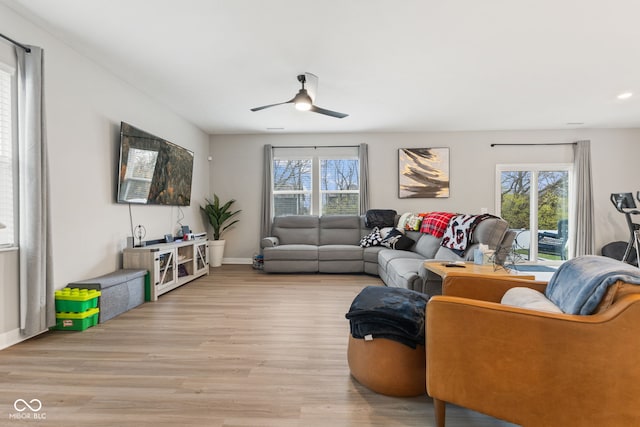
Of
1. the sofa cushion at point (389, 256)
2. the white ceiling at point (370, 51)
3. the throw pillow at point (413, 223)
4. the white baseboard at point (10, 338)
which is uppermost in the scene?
the white ceiling at point (370, 51)

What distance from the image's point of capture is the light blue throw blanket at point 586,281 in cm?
110

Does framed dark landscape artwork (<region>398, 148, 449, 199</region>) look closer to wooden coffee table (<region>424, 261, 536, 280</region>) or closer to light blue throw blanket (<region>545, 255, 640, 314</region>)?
wooden coffee table (<region>424, 261, 536, 280</region>)

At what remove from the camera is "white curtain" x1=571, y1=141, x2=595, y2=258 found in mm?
5031

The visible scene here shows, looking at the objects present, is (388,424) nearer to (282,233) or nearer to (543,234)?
(282,233)

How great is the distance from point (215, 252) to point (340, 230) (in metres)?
2.30

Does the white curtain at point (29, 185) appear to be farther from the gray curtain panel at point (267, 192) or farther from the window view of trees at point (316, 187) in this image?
the window view of trees at point (316, 187)

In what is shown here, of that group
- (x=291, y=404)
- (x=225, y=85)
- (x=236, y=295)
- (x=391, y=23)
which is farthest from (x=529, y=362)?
(x=225, y=85)

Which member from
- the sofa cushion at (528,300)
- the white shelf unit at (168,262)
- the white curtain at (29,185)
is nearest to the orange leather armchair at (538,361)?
the sofa cushion at (528,300)

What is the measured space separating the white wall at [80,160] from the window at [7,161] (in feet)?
0.68

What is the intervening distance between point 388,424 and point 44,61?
139 inches

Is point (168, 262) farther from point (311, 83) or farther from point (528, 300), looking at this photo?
point (528, 300)

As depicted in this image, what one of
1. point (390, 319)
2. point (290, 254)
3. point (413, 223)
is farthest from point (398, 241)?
point (390, 319)

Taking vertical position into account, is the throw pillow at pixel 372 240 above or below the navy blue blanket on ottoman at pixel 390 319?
above

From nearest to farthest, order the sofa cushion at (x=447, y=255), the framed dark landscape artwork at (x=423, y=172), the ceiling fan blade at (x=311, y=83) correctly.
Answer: the ceiling fan blade at (x=311, y=83) < the sofa cushion at (x=447, y=255) < the framed dark landscape artwork at (x=423, y=172)
